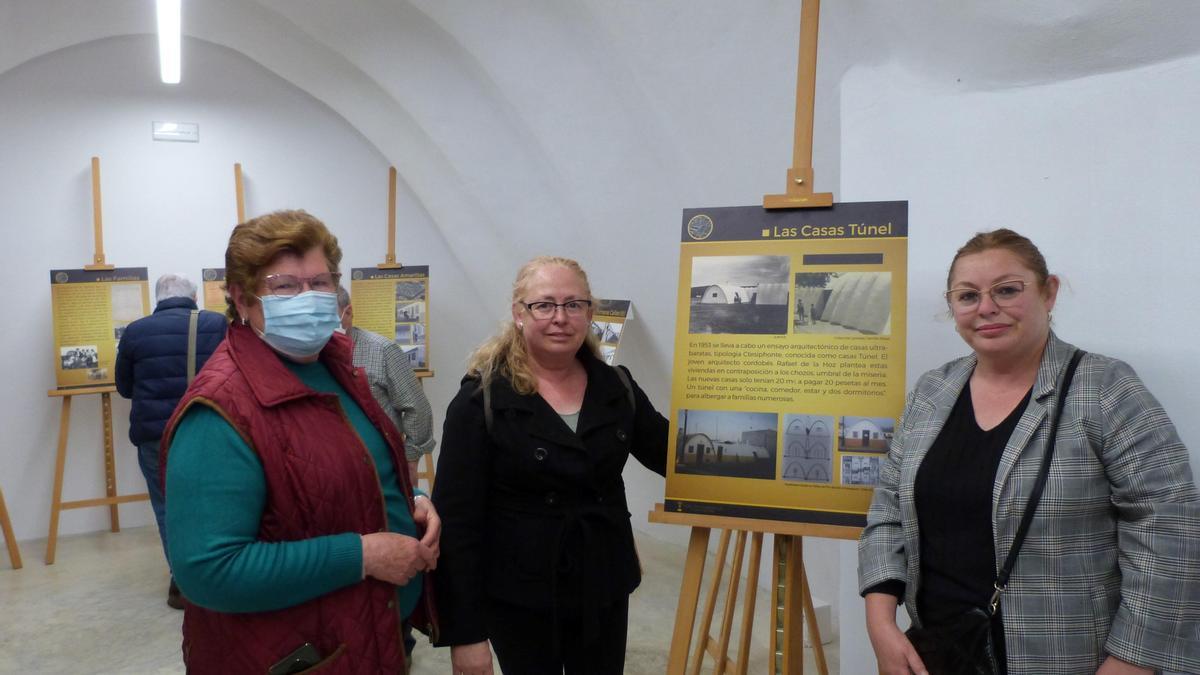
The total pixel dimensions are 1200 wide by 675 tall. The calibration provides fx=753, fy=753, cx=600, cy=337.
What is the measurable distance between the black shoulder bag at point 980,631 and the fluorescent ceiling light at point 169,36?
411 cm

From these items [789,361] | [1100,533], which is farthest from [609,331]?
[1100,533]

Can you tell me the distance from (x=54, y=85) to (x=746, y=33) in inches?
186

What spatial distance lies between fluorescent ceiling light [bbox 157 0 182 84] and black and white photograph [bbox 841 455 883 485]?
3767 millimetres

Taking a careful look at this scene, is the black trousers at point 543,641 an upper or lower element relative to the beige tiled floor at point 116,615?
upper

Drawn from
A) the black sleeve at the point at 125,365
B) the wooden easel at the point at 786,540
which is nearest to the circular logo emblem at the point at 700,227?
the wooden easel at the point at 786,540

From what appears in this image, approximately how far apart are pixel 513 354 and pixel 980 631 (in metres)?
1.15

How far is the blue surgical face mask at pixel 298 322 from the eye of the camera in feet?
4.50

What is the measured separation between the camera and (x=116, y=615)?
3.87 meters

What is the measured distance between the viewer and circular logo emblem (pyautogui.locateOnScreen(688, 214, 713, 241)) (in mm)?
2082

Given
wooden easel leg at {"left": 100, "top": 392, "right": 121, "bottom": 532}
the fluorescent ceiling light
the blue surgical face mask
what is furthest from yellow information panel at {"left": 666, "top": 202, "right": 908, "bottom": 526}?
wooden easel leg at {"left": 100, "top": 392, "right": 121, "bottom": 532}

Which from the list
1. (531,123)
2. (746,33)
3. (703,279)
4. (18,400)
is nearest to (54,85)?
(18,400)

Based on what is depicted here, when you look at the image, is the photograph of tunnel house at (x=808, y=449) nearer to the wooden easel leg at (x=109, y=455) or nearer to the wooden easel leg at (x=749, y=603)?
the wooden easel leg at (x=749, y=603)

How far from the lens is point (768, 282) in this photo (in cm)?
201

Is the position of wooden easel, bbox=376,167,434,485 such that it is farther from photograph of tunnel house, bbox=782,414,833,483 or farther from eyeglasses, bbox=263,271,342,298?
eyeglasses, bbox=263,271,342,298
